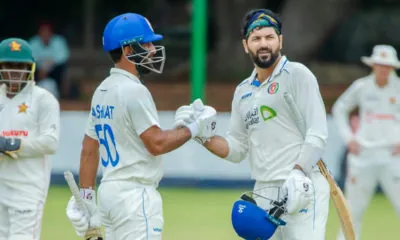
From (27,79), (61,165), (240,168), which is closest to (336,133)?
(240,168)

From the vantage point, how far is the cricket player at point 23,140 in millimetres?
8883

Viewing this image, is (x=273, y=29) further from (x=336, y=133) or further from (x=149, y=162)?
(x=336, y=133)

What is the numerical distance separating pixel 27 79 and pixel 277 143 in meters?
2.31

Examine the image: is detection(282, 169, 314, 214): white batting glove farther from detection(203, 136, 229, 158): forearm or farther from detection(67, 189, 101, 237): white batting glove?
detection(67, 189, 101, 237): white batting glove

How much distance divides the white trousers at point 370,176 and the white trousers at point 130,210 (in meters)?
4.68

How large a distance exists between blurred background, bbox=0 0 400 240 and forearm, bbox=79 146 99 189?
173 inches

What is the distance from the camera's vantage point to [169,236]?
12.3 m

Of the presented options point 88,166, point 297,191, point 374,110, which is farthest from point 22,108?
point 374,110

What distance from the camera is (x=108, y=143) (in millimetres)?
7566

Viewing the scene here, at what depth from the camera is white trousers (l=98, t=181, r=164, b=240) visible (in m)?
7.38

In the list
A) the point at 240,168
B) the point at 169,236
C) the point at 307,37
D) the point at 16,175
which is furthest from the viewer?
the point at 307,37

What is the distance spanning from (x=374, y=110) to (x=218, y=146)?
460 cm

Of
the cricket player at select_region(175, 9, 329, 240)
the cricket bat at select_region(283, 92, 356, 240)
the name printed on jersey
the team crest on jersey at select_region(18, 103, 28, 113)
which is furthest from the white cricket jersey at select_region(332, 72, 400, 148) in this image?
the name printed on jersey

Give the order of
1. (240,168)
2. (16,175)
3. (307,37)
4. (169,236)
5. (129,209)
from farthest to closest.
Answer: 1. (307,37)
2. (240,168)
3. (169,236)
4. (16,175)
5. (129,209)
